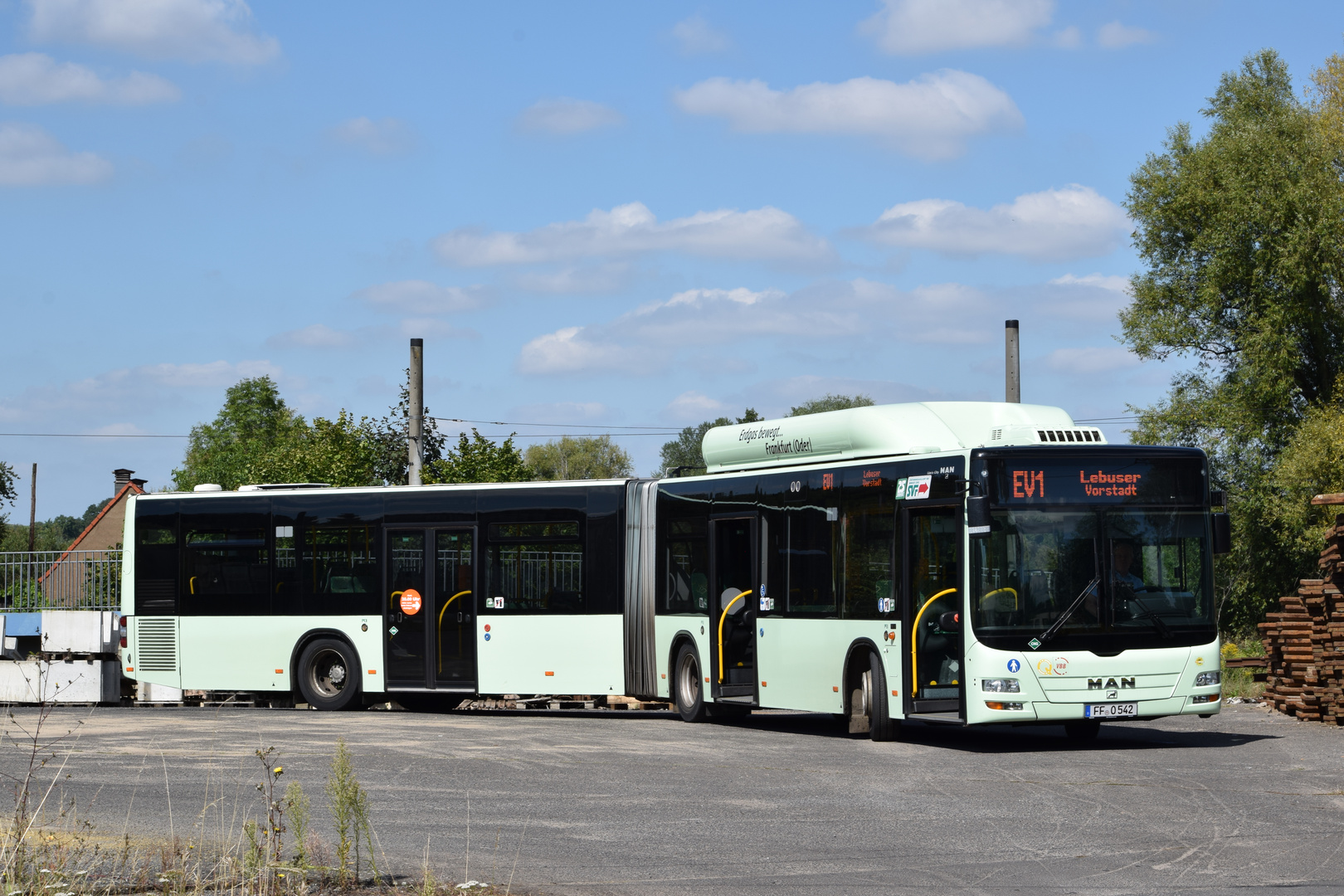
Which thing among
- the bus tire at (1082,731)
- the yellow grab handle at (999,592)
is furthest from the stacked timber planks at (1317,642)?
the yellow grab handle at (999,592)

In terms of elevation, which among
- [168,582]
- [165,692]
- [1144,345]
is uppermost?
[1144,345]

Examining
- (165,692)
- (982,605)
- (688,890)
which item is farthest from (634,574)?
(688,890)

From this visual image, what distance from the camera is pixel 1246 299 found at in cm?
4006

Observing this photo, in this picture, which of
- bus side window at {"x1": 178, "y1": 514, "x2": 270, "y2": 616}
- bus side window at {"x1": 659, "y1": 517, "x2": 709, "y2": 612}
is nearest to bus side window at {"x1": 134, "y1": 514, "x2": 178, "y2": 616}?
bus side window at {"x1": 178, "y1": 514, "x2": 270, "y2": 616}

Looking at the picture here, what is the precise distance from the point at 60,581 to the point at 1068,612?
16.6m

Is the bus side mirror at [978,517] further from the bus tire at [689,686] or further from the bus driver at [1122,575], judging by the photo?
the bus tire at [689,686]

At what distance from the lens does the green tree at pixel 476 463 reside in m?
45.4

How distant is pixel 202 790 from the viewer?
12.8 m

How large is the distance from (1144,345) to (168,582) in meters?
26.4

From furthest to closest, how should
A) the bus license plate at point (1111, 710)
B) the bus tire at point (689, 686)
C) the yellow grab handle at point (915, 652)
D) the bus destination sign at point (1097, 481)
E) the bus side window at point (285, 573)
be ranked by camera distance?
1. the bus side window at point (285, 573)
2. the bus tire at point (689, 686)
3. the yellow grab handle at point (915, 652)
4. the bus destination sign at point (1097, 481)
5. the bus license plate at point (1111, 710)

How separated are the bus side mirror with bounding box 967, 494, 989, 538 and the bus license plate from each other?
1.87 meters

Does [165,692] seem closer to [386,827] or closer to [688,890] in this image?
[386,827]

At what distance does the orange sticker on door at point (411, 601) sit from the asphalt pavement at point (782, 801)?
2.39 meters

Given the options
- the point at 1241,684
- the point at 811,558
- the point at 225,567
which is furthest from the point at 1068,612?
the point at 1241,684
